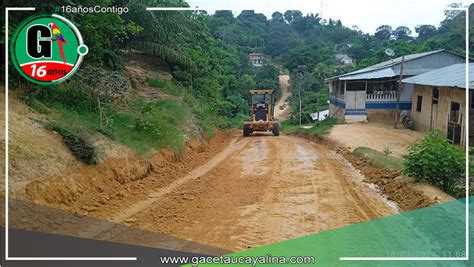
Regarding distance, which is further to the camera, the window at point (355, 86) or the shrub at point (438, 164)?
the window at point (355, 86)

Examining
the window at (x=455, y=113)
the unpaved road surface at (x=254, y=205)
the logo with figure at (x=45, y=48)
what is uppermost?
the logo with figure at (x=45, y=48)

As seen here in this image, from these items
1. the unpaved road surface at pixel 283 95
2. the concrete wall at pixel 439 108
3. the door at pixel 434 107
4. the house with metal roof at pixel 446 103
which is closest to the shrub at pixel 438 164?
the house with metal roof at pixel 446 103

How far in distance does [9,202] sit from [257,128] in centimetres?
1657

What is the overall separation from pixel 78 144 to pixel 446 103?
14422 mm

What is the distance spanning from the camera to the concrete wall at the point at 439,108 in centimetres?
1564

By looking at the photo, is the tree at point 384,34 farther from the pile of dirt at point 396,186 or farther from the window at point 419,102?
the pile of dirt at point 396,186

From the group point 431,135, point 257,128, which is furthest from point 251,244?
point 257,128

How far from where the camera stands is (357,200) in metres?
7.86

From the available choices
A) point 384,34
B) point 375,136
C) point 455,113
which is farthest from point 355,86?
point 384,34

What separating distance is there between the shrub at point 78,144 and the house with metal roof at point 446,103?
10.8 m

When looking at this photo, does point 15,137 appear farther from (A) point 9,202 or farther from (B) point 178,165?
(B) point 178,165

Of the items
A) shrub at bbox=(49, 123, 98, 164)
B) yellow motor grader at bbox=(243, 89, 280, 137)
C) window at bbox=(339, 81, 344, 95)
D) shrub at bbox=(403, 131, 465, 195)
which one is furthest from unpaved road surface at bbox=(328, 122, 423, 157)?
shrub at bbox=(49, 123, 98, 164)

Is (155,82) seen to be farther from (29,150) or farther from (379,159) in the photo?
(29,150)

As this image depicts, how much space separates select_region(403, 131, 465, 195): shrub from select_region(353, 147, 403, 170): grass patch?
1.70 metres
